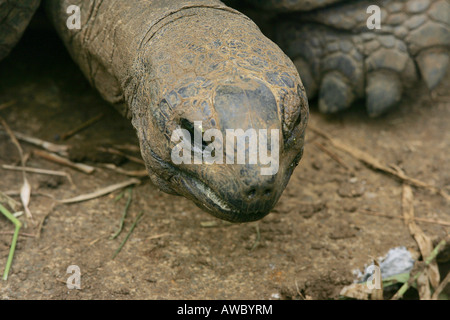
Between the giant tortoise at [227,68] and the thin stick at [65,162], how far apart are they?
487 mm

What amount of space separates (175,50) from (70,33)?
3.49 ft

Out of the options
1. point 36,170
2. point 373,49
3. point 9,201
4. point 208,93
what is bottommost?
point 9,201

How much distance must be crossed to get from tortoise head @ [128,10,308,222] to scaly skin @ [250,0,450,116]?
149cm

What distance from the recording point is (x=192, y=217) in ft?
10.0

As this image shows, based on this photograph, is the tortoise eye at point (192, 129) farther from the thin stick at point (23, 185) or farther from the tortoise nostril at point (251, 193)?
the thin stick at point (23, 185)

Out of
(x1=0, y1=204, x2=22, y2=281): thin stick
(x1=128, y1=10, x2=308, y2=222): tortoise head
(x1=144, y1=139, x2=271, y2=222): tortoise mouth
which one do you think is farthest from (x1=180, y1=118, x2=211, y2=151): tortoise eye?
(x1=0, y1=204, x2=22, y2=281): thin stick

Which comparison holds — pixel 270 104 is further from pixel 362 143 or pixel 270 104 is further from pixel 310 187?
pixel 362 143

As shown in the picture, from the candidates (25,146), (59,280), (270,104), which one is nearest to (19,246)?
(59,280)

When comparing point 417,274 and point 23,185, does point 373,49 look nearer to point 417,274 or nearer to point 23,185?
point 417,274

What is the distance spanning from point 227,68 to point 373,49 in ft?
6.19

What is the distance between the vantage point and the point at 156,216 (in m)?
3.04

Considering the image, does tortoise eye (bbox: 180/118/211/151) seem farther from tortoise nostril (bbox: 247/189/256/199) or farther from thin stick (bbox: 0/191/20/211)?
thin stick (bbox: 0/191/20/211)

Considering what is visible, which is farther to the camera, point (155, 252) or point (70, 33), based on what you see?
point (70, 33)

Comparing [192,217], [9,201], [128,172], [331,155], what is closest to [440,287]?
[331,155]
